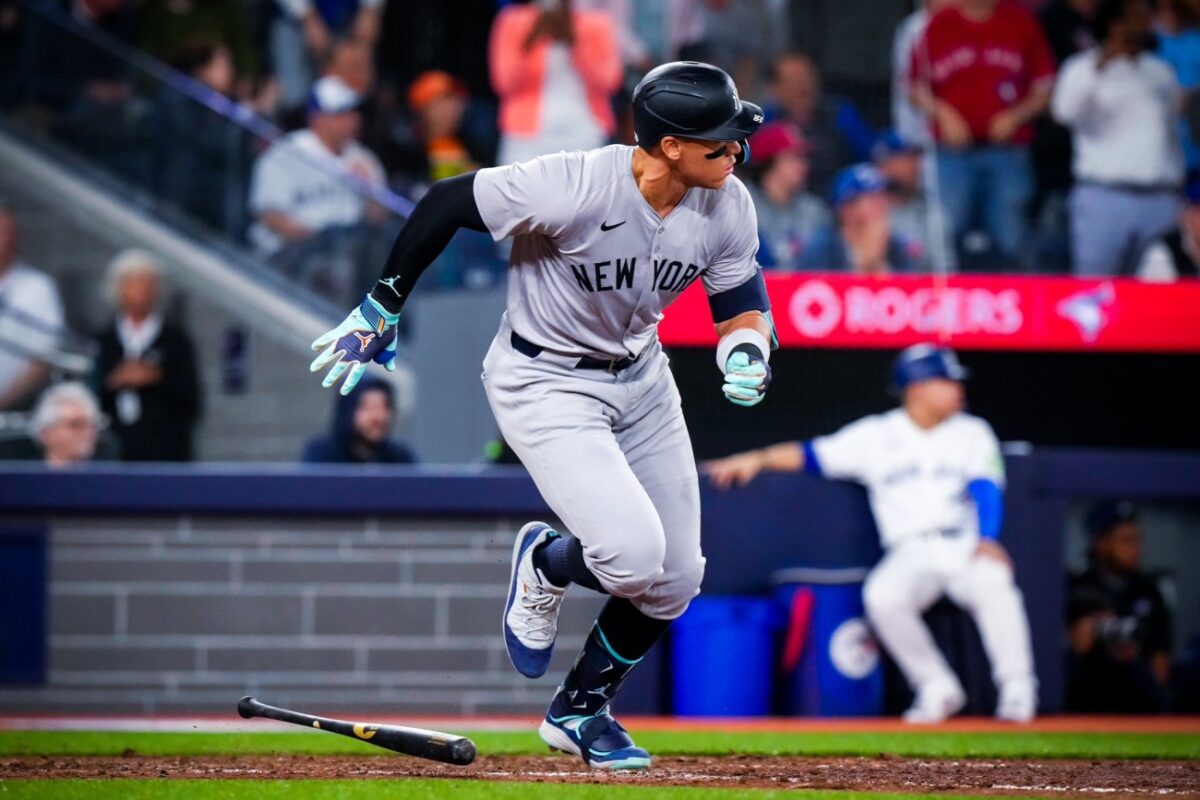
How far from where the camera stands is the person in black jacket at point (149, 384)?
26.3 ft

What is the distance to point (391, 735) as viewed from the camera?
183 inches

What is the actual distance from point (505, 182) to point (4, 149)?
18.5ft

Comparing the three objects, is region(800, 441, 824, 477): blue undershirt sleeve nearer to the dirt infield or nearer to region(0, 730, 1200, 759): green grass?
region(0, 730, 1200, 759): green grass

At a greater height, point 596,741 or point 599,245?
point 599,245

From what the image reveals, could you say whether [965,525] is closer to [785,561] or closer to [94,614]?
[785,561]

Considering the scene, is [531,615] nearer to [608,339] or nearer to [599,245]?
[608,339]

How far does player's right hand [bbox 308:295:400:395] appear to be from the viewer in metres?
4.52

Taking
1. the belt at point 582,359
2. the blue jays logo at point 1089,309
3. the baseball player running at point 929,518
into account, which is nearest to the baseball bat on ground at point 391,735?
the belt at point 582,359

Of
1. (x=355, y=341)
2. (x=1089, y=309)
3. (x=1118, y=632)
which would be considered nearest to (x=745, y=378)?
(x=355, y=341)

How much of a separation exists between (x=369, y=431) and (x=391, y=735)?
3420mm

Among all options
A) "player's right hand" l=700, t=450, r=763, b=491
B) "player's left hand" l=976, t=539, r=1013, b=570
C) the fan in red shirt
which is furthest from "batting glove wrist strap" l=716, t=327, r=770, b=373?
the fan in red shirt

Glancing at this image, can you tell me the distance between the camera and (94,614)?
7.75 meters

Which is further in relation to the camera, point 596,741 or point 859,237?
point 859,237

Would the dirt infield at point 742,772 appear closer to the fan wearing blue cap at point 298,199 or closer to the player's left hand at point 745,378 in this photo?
the player's left hand at point 745,378
